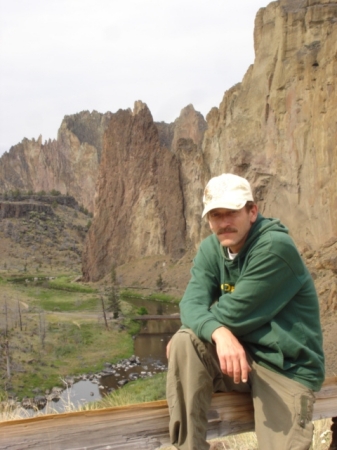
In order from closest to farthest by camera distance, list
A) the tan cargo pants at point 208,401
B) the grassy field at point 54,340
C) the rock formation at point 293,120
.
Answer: the tan cargo pants at point 208,401 < the grassy field at point 54,340 < the rock formation at point 293,120

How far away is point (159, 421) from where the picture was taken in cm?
318

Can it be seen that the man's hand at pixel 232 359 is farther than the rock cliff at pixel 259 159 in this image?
No

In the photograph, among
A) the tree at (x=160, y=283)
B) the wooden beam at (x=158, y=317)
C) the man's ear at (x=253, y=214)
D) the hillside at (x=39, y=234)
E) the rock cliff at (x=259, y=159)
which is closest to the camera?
the man's ear at (x=253, y=214)

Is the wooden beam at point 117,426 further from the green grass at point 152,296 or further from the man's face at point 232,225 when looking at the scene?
the green grass at point 152,296

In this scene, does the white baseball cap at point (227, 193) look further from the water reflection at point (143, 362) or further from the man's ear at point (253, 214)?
the water reflection at point (143, 362)

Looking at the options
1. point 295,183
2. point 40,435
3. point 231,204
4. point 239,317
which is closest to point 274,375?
point 239,317

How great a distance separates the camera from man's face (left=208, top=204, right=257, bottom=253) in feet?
10.6

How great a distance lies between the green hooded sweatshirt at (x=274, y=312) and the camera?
3.05 metres

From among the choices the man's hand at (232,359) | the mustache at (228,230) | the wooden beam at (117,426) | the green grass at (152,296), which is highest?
the mustache at (228,230)

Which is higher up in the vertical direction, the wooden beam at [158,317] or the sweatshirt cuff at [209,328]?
the sweatshirt cuff at [209,328]

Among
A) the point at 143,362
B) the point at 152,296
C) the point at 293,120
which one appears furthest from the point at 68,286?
the point at 143,362

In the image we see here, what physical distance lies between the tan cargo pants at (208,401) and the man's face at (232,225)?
0.61 metres

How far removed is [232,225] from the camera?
3238 mm

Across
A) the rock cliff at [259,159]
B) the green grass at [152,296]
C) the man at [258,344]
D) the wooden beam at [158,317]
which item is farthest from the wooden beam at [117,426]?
the green grass at [152,296]
